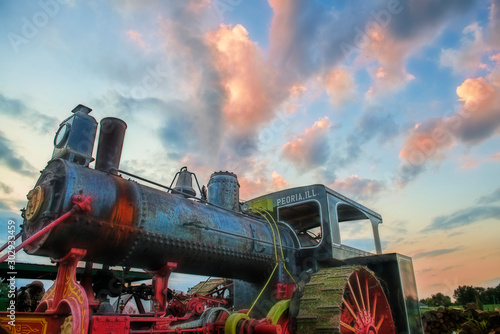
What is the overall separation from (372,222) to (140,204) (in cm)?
584

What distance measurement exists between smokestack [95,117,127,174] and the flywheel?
115 inches

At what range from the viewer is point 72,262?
3.46 m

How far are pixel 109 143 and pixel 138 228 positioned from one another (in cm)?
111

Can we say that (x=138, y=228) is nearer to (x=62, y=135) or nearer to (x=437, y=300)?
(x=62, y=135)

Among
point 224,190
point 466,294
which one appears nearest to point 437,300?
point 466,294

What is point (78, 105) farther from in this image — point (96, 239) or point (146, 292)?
point (146, 292)

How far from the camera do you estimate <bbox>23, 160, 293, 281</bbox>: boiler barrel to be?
3.44 meters

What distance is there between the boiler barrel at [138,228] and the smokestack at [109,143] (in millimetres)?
229

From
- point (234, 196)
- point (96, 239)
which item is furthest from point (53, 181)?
point (234, 196)

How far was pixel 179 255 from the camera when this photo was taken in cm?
428

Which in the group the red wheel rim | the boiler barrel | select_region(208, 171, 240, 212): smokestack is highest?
select_region(208, 171, 240, 212): smokestack

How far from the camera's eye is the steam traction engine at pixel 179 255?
133 inches

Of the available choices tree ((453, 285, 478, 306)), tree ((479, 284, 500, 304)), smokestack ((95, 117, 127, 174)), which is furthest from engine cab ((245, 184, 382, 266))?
tree ((479, 284, 500, 304))

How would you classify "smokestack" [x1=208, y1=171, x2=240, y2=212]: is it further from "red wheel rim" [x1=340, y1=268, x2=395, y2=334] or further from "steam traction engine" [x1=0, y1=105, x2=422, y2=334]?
"red wheel rim" [x1=340, y1=268, x2=395, y2=334]
